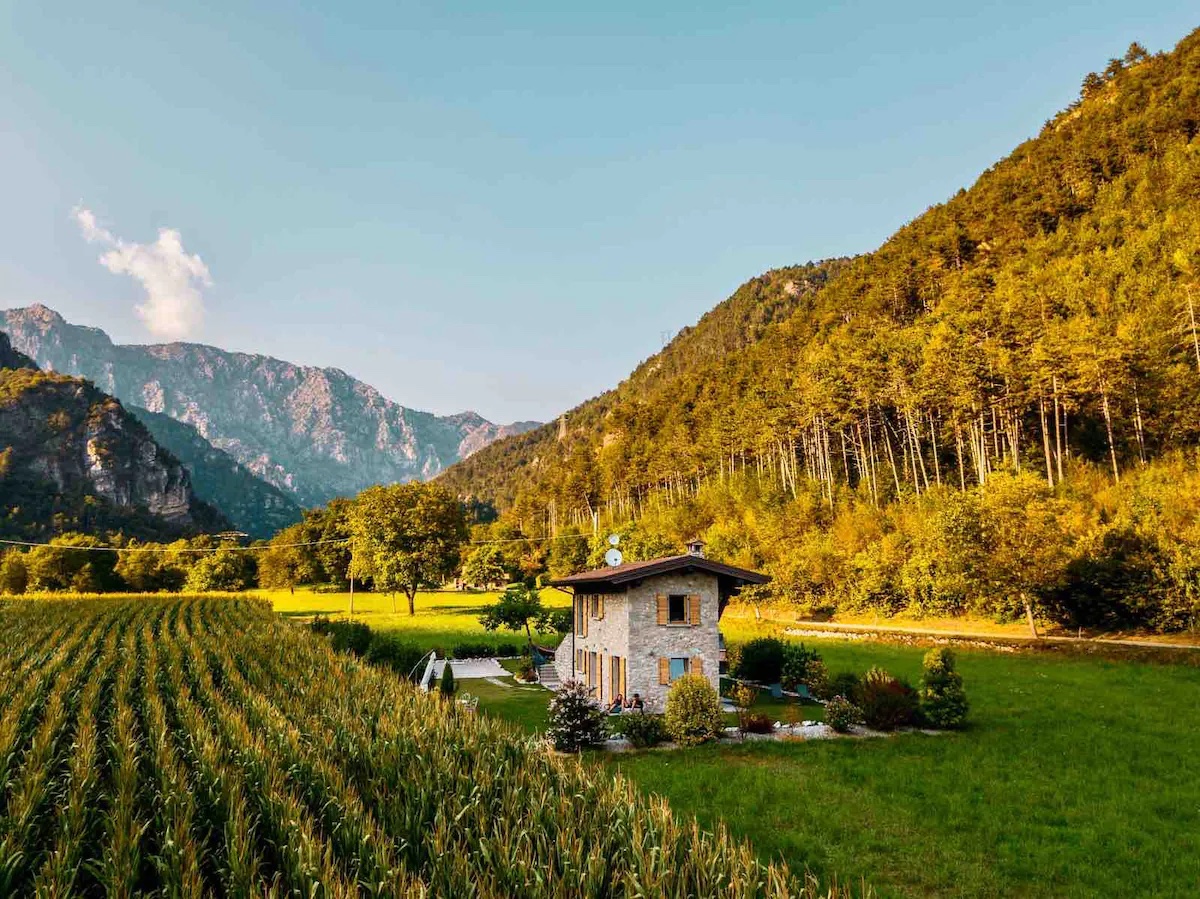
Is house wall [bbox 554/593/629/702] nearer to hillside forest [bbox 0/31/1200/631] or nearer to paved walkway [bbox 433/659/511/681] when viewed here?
paved walkway [bbox 433/659/511/681]

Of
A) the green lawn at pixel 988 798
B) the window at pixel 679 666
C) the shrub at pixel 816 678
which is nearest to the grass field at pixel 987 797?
the green lawn at pixel 988 798

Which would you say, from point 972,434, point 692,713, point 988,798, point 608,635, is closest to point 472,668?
point 608,635

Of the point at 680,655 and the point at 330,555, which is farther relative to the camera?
the point at 330,555

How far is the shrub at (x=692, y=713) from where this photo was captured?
21.2m

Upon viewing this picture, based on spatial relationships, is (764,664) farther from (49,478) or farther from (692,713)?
(49,478)

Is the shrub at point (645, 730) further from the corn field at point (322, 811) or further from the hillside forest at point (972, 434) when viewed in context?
the hillside forest at point (972, 434)

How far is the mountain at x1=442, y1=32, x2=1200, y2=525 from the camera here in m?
52.5

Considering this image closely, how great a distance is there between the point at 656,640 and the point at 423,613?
186 ft

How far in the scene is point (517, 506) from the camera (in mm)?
160125

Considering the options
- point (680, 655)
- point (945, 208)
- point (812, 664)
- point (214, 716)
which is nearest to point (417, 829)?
point (214, 716)

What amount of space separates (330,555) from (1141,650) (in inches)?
3942

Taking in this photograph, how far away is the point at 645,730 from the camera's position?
2112 cm

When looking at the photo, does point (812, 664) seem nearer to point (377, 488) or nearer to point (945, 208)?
point (377, 488)

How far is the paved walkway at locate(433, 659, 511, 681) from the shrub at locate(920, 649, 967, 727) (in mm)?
24466
